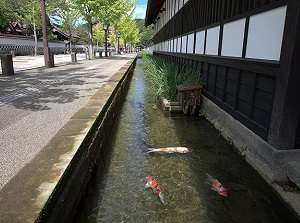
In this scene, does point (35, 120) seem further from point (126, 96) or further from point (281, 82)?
point (126, 96)

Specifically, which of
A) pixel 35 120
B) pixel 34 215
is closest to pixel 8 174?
pixel 34 215

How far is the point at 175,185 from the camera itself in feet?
10.5

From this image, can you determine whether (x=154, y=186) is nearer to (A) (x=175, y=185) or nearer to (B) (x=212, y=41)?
(A) (x=175, y=185)

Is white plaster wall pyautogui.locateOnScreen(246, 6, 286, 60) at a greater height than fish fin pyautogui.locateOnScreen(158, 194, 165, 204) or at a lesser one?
greater

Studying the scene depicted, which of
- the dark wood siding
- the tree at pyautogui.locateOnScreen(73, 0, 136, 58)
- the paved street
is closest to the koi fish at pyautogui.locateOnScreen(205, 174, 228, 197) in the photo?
the dark wood siding

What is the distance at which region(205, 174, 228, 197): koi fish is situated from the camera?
3.04 metres

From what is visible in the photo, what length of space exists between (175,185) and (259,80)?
6.59 ft

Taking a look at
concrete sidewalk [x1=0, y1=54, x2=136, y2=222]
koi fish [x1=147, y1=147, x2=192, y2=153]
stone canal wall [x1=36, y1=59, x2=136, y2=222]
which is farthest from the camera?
koi fish [x1=147, y1=147, x2=192, y2=153]

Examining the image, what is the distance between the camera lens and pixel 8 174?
7.55 feet

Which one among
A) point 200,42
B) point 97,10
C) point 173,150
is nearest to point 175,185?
point 173,150

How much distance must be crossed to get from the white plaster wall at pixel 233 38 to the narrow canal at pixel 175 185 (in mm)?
1732

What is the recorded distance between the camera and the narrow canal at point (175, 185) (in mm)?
2646

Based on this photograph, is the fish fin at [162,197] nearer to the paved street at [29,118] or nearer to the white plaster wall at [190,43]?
the paved street at [29,118]

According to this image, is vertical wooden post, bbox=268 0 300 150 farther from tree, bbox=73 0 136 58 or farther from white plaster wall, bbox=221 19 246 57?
tree, bbox=73 0 136 58
